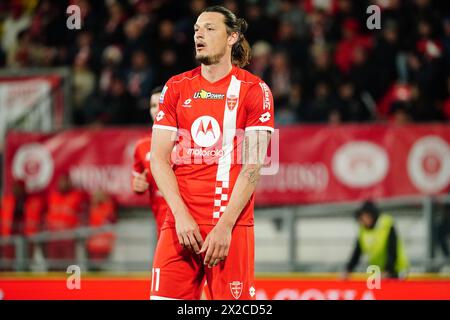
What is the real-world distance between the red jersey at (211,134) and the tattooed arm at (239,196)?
0.19 feet

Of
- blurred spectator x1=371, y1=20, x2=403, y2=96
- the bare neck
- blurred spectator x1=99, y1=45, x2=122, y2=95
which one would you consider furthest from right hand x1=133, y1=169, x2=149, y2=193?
blurred spectator x1=99, y1=45, x2=122, y2=95

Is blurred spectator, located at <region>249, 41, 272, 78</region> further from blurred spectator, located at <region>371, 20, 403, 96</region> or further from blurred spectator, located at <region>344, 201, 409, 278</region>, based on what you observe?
blurred spectator, located at <region>344, 201, 409, 278</region>

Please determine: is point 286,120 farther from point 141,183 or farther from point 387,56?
point 141,183

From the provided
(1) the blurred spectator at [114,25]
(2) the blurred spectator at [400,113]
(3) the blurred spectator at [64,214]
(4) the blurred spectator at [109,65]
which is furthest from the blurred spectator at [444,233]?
(1) the blurred spectator at [114,25]

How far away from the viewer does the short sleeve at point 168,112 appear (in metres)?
5.06

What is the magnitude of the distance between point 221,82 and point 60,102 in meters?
9.16

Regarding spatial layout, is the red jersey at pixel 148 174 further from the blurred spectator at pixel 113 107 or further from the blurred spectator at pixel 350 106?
the blurred spectator at pixel 113 107

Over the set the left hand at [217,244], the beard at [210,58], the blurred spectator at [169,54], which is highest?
the blurred spectator at [169,54]

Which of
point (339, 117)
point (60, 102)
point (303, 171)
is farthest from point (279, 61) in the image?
point (60, 102)

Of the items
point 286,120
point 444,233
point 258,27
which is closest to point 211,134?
point 444,233

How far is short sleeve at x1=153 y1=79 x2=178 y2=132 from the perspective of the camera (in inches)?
199

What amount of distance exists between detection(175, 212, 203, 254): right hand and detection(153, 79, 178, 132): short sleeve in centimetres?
53

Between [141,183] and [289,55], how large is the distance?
305 inches

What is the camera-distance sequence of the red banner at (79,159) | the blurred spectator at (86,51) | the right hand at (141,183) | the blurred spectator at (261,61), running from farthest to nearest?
the blurred spectator at (86,51), the blurred spectator at (261,61), the red banner at (79,159), the right hand at (141,183)
